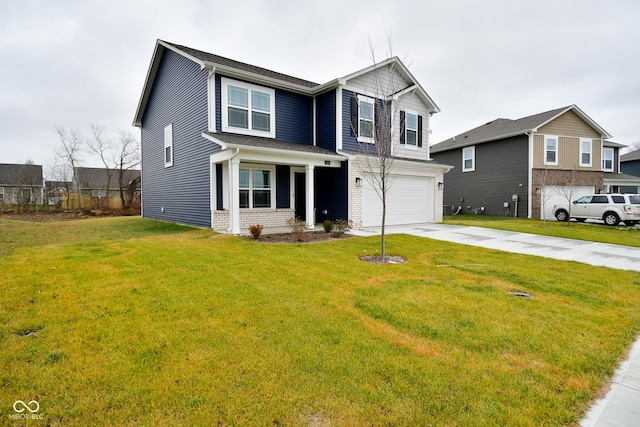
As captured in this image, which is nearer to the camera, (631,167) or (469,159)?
(469,159)

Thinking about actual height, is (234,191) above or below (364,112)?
below

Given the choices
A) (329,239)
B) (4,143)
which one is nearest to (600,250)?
(329,239)

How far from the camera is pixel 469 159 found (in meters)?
23.5

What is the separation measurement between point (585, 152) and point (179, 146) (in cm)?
2596

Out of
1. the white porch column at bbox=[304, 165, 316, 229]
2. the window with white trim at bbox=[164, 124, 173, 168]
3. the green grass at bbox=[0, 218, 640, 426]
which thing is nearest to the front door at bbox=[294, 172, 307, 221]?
the white porch column at bbox=[304, 165, 316, 229]

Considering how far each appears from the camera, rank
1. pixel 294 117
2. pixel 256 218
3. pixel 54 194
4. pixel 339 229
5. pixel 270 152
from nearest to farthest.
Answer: pixel 270 152
pixel 339 229
pixel 256 218
pixel 294 117
pixel 54 194

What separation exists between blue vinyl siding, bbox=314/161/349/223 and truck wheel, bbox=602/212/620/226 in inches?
575

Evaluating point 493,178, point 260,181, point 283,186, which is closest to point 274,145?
point 260,181

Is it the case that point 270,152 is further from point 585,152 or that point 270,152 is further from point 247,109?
point 585,152

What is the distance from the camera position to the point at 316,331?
11.3ft

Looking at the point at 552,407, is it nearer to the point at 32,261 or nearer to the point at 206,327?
the point at 206,327

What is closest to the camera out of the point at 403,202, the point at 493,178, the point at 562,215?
the point at 403,202

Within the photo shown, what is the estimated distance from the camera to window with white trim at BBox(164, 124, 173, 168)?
14617 millimetres

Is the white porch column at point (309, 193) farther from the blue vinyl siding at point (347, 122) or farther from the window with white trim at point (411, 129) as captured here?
the window with white trim at point (411, 129)
